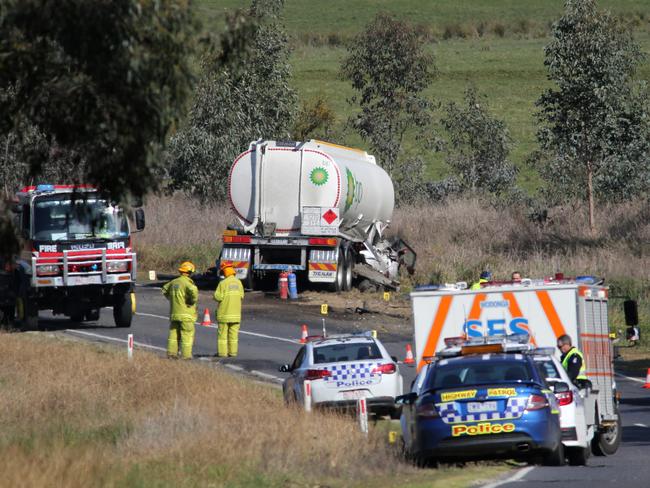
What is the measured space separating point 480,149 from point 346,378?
145 ft

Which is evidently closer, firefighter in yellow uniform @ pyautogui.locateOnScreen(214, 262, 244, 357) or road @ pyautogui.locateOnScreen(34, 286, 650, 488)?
road @ pyautogui.locateOnScreen(34, 286, 650, 488)

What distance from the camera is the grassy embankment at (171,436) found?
1340cm

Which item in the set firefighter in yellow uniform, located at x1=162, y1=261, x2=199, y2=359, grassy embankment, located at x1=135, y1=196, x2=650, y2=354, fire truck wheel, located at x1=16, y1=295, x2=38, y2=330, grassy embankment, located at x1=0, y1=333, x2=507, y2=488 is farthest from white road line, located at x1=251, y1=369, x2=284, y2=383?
grassy embankment, located at x1=135, y1=196, x2=650, y2=354

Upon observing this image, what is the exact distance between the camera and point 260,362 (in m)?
26.4

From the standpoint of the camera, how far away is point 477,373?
52.5ft

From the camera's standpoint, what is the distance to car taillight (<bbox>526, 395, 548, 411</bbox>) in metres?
15.3

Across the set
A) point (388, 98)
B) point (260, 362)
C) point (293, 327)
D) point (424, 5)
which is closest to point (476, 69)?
point (424, 5)

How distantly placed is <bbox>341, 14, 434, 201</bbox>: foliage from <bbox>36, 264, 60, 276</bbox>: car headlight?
30526 millimetres

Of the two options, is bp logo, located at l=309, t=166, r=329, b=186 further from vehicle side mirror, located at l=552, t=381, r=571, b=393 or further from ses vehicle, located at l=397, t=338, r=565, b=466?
ses vehicle, located at l=397, t=338, r=565, b=466

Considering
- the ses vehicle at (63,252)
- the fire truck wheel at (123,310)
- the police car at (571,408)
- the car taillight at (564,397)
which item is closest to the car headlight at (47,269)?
the ses vehicle at (63,252)

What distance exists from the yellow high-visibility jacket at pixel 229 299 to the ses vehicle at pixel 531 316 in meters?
5.24

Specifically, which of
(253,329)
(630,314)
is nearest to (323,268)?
(253,329)

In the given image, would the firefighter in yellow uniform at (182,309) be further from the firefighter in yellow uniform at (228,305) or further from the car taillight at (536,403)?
the car taillight at (536,403)

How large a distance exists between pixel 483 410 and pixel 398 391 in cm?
533
